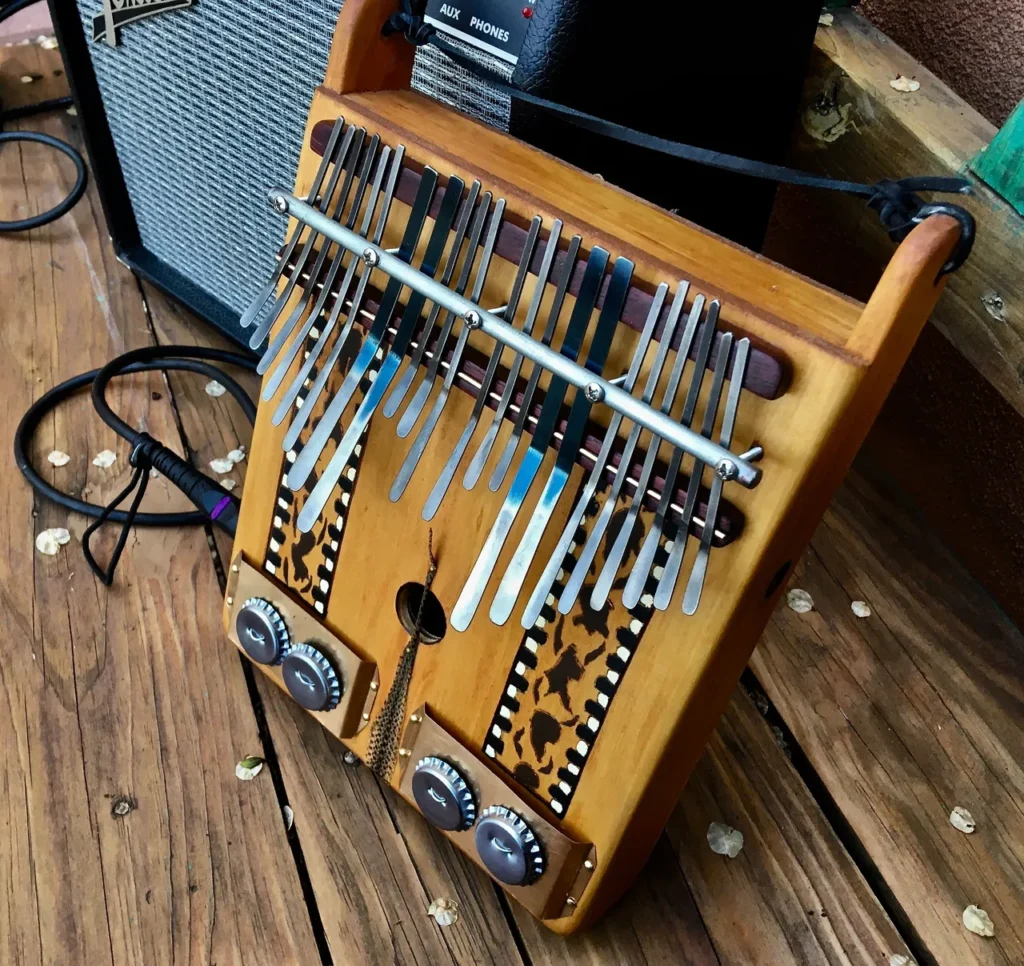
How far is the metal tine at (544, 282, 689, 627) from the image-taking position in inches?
17.4

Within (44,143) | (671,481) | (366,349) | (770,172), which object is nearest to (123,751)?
(366,349)

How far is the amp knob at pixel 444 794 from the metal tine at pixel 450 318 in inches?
8.8

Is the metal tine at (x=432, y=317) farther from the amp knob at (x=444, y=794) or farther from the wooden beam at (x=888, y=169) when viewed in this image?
the wooden beam at (x=888, y=169)

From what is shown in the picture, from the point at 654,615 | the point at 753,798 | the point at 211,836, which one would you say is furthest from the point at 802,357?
the point at 211,836

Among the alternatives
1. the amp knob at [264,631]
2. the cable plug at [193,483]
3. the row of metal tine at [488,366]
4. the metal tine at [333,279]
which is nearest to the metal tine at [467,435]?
the row of metal tine at [488,366]

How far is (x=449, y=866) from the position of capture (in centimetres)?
64

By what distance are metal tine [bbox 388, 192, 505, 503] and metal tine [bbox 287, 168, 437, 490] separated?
4 centimetres

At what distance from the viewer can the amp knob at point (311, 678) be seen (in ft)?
2.11

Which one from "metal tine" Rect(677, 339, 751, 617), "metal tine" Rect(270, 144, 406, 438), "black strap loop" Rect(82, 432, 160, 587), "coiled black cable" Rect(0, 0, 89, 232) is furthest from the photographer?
"coiled black cable" Rect(0, 0, 89, 232)

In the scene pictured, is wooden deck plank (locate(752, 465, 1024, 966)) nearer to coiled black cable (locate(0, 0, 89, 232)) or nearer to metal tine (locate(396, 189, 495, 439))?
metal tine (locate(396, 189, 495, 439))

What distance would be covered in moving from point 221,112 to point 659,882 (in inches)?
28.7

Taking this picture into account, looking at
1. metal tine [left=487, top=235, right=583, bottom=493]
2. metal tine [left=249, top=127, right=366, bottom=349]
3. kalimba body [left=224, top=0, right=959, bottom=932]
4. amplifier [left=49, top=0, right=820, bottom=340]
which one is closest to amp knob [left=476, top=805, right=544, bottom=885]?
kalimba body [left=224, top=0, right=959, bottom=932]

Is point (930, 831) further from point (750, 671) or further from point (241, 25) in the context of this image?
point (241, 25)

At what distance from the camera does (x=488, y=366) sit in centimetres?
51
